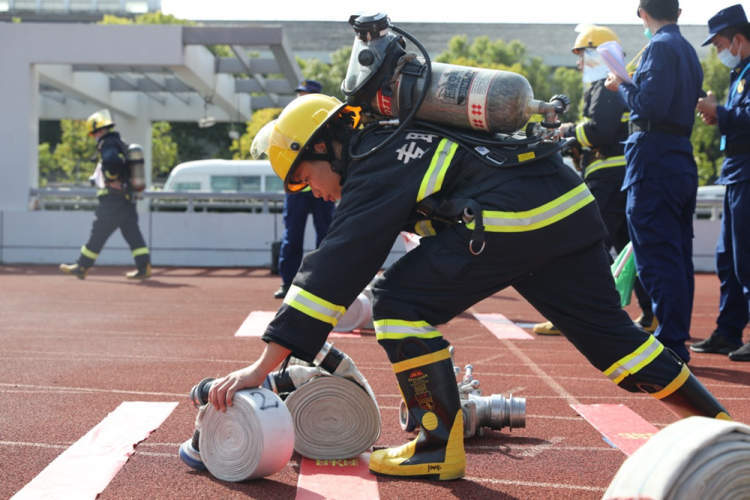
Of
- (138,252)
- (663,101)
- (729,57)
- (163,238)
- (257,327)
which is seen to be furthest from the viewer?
(163,238)

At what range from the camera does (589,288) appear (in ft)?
11.4

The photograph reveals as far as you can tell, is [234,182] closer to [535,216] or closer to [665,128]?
[665,128]

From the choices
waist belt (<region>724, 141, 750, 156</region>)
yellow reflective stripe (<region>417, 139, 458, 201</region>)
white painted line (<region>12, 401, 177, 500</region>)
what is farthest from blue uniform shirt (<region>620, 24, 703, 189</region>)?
white painted line (<region>12, 401, 177, 500</region>)

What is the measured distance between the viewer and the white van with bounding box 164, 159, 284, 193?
22.5 meters

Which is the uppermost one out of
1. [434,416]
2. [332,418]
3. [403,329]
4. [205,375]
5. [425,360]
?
[403,329]

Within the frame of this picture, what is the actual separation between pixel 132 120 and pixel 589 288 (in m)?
27.0

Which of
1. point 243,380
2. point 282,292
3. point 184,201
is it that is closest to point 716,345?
point 243,380

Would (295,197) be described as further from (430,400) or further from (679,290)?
(430,400)

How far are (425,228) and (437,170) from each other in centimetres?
32

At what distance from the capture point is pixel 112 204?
13562mm

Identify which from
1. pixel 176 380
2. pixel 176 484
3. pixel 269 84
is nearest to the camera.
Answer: pixel 176 484

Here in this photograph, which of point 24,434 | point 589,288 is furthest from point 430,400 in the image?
point 24,434

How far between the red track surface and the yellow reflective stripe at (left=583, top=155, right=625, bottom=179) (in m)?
1.42

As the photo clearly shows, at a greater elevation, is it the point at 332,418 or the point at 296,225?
the point at 296,225
